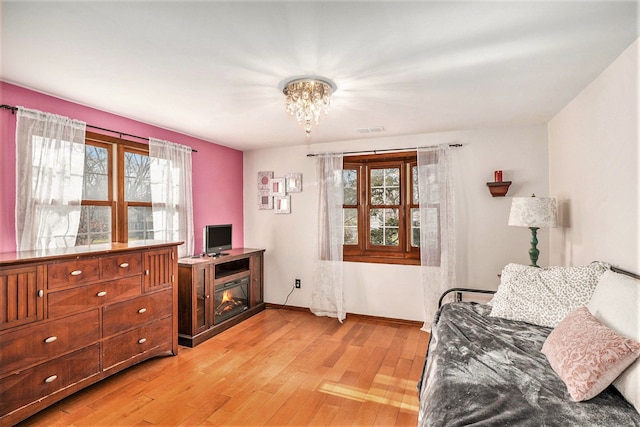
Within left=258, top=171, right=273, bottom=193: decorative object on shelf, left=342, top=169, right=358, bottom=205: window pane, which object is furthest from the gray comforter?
left=258, top=171, right=273, bottom=193: decorative object on shelf

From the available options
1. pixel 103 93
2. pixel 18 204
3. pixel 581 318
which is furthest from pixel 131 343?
pixel 581 318

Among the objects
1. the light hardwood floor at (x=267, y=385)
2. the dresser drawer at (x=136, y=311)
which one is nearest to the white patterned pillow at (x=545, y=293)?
the light hardwood floor at (x=267, y=385)

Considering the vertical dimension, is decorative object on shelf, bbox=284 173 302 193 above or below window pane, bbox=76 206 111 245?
above

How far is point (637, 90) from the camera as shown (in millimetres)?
1931

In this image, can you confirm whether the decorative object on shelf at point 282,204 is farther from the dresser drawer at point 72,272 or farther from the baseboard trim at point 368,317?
the dresser drawer at point 72,272

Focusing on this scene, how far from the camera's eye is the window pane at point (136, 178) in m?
3.42

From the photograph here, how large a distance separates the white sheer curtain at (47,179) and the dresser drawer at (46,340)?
0.68m

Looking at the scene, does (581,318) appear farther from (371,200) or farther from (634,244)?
(371,200)

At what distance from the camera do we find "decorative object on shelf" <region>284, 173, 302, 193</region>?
15.4ft

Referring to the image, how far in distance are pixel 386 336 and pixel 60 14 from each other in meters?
3.81

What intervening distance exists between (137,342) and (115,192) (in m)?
1.47

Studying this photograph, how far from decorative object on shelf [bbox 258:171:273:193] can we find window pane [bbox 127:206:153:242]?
1699 mm

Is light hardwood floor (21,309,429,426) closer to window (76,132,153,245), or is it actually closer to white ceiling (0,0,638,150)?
window (76,132,153,245)

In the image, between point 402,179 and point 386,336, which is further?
point 402,179
